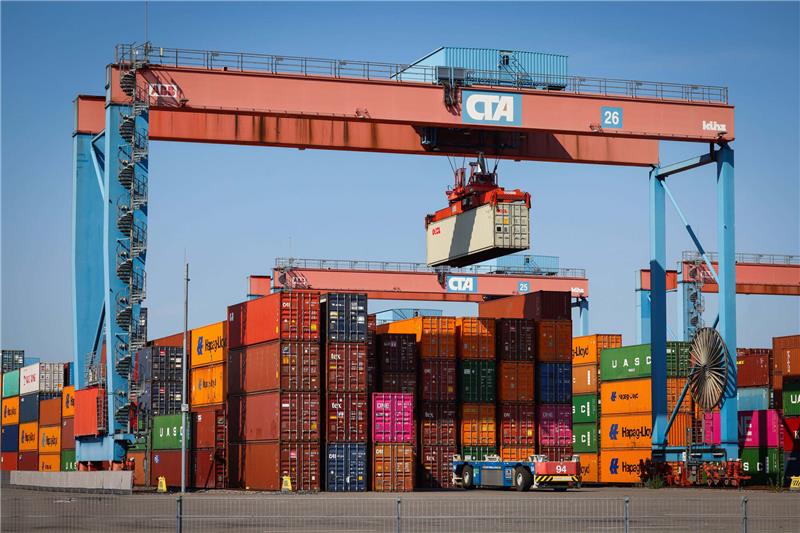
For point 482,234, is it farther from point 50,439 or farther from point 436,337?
point 50,439

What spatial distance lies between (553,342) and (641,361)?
443 cm

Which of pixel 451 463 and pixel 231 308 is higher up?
pixel 231 308

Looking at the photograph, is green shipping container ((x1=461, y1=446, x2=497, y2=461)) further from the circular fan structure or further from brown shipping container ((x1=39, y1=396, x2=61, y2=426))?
brown shipping container ((x1=39, y1=396, x2=61, y2=426))

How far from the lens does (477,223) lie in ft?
137

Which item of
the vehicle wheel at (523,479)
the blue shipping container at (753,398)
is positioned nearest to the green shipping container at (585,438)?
the blue shipping container at (753,398)

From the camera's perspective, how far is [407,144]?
4309 cm

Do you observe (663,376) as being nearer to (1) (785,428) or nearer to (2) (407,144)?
(1) (785,428)

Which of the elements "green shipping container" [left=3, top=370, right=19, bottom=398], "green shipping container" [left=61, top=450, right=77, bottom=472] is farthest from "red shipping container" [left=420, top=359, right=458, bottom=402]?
"green shipping container" [left=3, top=370, right=19, bottom=398]

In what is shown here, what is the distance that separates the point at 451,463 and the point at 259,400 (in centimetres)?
777

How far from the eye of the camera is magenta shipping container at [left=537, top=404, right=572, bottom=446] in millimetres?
46844

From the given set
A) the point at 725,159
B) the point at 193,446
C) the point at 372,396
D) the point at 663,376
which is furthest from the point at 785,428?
the point at 193,446

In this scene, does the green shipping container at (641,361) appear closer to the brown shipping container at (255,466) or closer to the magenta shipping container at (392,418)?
the magenta shipping container at (392,418)

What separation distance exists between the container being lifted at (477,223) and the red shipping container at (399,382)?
442 centimetres

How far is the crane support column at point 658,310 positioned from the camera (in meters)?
46.5
